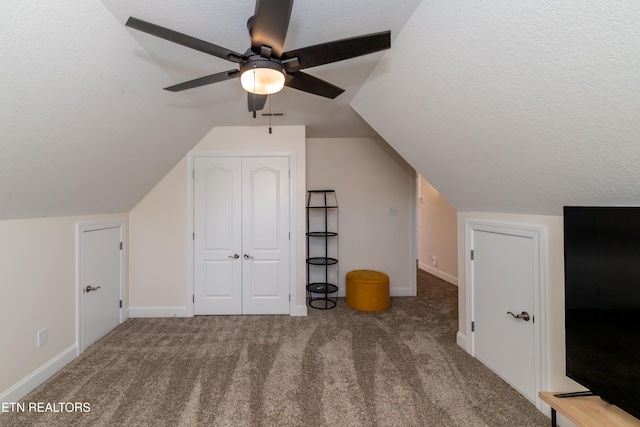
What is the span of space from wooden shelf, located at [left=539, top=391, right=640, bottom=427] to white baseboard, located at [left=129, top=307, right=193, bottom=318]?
11.4 feet

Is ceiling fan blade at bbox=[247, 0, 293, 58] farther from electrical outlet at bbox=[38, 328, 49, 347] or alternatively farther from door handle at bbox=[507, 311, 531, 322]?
electrical outlet at bbox=[38, 328, 49, 347]

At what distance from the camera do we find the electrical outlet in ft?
6.90

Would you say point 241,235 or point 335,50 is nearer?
point 335,50

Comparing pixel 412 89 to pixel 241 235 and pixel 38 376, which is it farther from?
pixel 38 376

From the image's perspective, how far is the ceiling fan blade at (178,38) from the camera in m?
1.12

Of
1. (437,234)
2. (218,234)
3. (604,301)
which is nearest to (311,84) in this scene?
(604,301)

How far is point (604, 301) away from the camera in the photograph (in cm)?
126

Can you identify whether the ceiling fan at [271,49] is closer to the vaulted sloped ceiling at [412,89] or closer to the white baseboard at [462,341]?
the vaulted sloped ceiling at [412,89]

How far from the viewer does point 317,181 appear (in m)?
4.18

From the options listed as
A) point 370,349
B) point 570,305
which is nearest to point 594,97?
point 570,305

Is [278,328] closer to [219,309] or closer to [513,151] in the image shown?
[219,309]

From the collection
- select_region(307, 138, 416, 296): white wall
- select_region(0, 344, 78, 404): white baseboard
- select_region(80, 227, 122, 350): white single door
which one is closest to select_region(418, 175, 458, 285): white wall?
select_region(307, 138, 416, 296): white wall

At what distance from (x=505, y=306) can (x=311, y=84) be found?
2187mm

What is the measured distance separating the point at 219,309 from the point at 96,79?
2685mm
